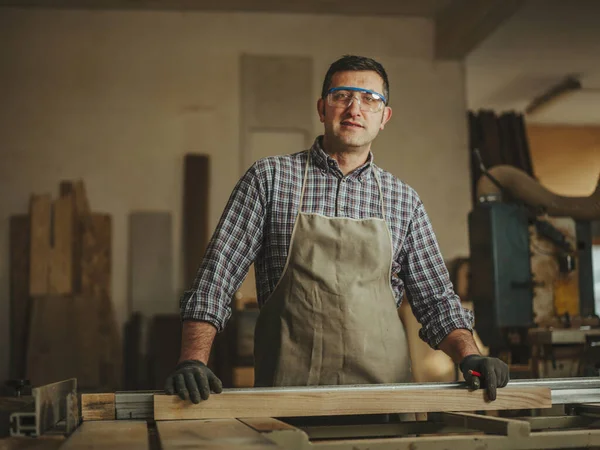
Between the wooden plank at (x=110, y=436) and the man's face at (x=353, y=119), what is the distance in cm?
113

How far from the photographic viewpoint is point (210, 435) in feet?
4.85

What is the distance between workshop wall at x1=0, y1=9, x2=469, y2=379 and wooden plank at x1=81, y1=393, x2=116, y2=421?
418 centimetres

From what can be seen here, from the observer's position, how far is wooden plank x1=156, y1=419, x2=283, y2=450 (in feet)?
Answer: 4.38

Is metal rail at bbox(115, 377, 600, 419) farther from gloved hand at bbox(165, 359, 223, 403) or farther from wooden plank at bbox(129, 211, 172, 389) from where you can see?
wooden plank at bbox(129, 211, 172, 389)

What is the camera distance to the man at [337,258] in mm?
2387

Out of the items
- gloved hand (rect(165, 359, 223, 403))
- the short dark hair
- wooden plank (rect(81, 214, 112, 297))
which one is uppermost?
Result: the short dark hair

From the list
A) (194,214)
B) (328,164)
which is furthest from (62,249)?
(328,164)

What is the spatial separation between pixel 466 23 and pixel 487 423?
4.70 metres

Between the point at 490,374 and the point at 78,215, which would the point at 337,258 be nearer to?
the point at 490,374

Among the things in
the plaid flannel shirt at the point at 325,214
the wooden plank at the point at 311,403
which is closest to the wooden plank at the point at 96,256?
the plaid flannel shirt at the point at 325,214

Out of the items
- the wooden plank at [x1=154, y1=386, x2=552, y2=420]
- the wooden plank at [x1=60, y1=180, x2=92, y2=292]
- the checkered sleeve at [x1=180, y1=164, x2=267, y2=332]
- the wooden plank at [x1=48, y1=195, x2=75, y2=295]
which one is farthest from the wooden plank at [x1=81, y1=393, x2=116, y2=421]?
the wooden plank at [x1=60, y1=180, x2=92, y2=292]

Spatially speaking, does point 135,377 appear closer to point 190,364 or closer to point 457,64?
point 457,64

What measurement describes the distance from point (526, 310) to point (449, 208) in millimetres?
2819

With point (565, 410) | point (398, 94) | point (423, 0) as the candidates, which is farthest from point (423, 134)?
point (565, 410)
